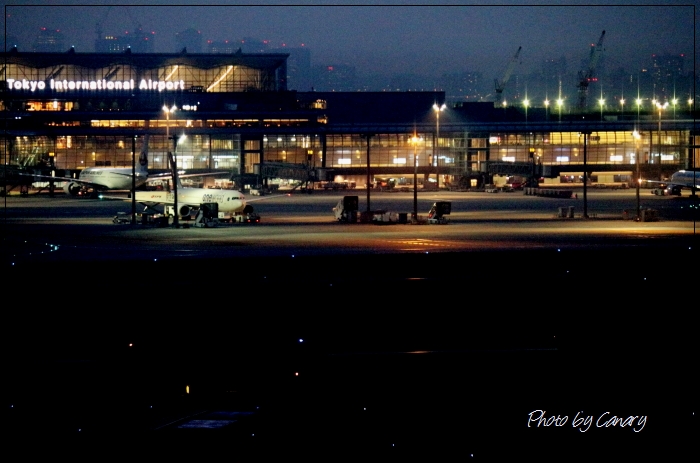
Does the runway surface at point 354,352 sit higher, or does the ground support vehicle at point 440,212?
the ground support vehicle at point 440,212

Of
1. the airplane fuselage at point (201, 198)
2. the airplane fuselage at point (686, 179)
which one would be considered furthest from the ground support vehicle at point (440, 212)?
the airplane fuselage at point (686, 179)

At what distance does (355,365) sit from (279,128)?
127 m

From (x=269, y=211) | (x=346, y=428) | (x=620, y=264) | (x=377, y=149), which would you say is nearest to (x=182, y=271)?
(x=620, y=264)

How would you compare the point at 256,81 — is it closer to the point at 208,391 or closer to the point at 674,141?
the point at 674,141

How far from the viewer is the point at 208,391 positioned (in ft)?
58.7

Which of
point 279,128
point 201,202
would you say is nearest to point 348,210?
point 201,202

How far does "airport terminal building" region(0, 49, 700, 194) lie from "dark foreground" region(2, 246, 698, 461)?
3636 inches

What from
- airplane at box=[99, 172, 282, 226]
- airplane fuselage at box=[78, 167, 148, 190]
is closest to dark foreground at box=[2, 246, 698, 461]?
airplane at box=[99, 172, 282, 226]

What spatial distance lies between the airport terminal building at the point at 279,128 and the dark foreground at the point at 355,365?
3636 inches

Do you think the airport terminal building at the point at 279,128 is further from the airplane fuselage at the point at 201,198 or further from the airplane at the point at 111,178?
the airplane fuselage at the point at 201,198

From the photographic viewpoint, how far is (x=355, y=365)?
794 inches

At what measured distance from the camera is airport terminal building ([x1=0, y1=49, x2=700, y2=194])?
138875mm

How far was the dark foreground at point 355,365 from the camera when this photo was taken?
14.4 meters

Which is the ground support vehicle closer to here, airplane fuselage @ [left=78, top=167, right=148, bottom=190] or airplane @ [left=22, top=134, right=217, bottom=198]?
airplane @ [left=22, top=134, right=217, bottom=198]
